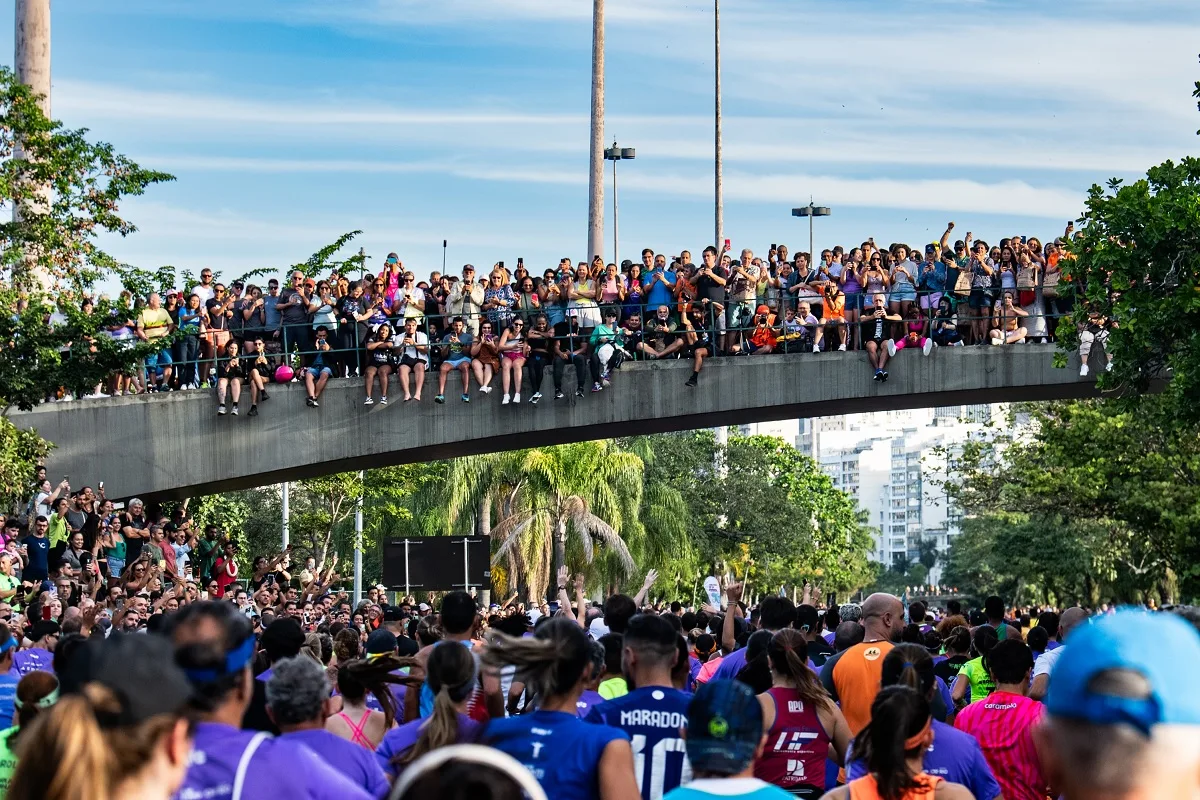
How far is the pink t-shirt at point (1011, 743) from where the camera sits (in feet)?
25.2

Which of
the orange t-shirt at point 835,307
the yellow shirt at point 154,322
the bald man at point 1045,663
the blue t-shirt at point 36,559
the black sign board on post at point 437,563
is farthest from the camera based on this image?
the orange t-shirt at point 835,307

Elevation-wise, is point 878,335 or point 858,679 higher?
point 878,335

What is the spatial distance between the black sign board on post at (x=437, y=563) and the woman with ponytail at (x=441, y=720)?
20.1 m

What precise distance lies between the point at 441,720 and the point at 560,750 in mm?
604

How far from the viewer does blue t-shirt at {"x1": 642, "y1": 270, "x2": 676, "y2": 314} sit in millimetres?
28109

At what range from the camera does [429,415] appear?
2827 centimetres

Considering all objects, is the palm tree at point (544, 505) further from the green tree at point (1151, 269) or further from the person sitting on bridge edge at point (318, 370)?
the green tree at point (1151, 269)

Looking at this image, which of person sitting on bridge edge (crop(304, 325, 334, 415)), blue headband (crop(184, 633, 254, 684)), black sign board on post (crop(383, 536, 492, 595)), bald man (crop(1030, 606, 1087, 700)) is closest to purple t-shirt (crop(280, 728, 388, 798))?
blue headband (crop(184, 633, 254, 684))

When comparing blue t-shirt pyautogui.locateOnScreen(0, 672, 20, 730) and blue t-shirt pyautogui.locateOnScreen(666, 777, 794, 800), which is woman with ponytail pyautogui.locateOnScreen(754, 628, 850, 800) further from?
blue t-shirt pyautogui.locateOnScreen(0, 672, 20, 730)

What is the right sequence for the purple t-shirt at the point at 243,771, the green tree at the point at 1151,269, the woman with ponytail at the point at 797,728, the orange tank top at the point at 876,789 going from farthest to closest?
A: the green tree at the point at 1151,269 → the woman with ponytail at the point at 797,728 → the orange tank top at the point at 876,789 → the purple t-shirt at the point at 243,771

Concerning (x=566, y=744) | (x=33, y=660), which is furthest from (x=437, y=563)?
(x=566, y=744)

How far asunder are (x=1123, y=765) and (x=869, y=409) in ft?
93.7

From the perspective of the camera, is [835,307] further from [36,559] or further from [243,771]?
[243,771]

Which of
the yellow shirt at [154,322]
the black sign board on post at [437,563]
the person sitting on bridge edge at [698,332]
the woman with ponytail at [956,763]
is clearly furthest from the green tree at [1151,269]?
the woman with ponytail at [956,763]
